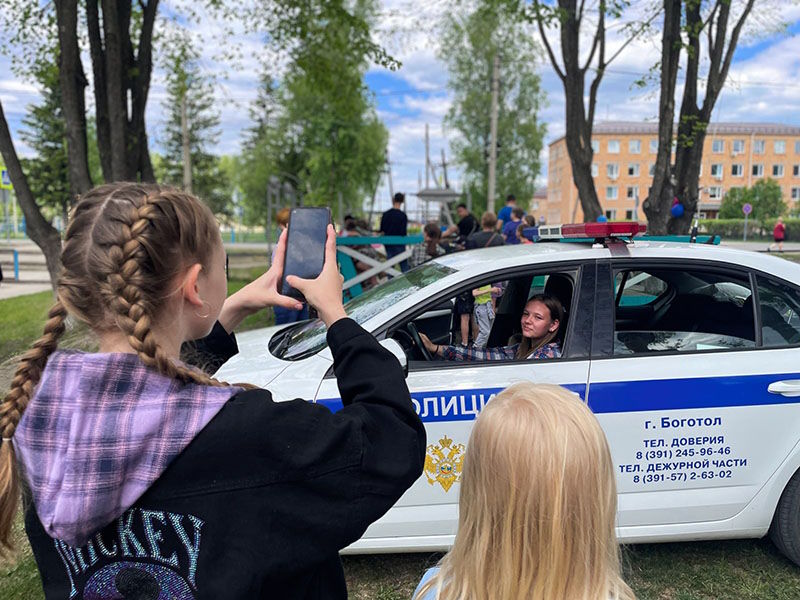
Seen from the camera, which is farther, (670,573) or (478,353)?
(478,353)

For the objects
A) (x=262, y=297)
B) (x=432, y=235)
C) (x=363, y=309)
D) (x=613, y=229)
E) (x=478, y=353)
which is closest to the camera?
(x=262, y=297)

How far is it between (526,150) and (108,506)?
40488 mm

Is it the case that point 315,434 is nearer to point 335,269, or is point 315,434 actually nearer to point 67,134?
point 335,269

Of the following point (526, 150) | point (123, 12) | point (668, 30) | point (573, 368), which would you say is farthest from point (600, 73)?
point (526, 150)

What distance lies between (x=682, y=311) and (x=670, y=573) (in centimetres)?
149

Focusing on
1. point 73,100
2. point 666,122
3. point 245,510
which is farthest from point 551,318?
point 73,100

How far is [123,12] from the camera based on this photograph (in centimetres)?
859

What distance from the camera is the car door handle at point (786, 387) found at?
9.23 ft

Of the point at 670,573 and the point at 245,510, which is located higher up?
the point at 245,510

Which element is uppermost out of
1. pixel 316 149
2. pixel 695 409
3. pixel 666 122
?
pixel 316 149

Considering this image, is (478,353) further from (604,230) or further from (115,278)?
(115,278)

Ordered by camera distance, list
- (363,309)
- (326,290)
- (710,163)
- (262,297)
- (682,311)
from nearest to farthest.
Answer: (326,290) → (262,297) → (363,309) → (682,311) → (710,163)

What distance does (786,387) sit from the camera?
A: 2.81m

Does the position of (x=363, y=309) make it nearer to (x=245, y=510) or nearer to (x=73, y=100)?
(x=245, y=510)
